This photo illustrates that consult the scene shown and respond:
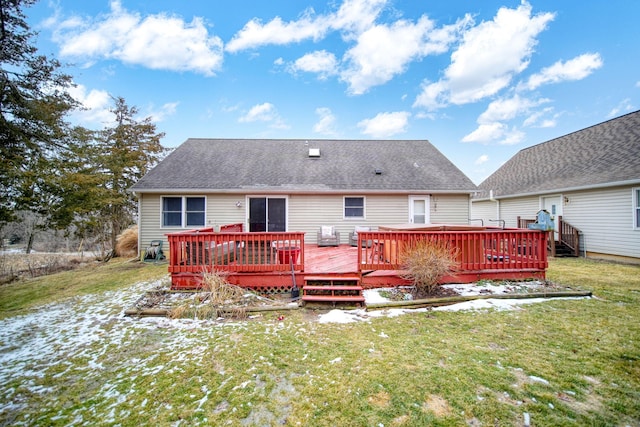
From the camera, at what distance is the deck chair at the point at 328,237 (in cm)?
952

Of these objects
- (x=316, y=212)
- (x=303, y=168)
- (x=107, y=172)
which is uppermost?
(x=107, y=172)

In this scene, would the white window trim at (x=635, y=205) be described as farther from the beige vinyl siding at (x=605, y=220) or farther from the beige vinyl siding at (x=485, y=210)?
the beige vinyl siding at (x=485, y=210)

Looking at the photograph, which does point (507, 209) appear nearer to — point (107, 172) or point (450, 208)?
point (450, 208)

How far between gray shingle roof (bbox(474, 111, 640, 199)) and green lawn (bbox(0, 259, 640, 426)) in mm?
7313

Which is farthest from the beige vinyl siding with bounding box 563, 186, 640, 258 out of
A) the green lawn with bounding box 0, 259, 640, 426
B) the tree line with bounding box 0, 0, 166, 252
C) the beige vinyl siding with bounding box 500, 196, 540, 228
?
the tree line with bounding box 0, 0, 166, 252

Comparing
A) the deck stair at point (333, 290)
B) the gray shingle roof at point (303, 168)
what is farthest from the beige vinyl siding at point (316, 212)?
the deck stair at point (333, 290)

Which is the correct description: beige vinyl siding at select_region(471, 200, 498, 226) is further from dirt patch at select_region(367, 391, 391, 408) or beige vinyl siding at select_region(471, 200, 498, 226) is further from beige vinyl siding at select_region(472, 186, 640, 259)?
dirt patch at select_region(367, 391, 391, 408)

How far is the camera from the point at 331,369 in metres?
2.79

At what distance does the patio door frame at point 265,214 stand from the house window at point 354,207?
8.07ft

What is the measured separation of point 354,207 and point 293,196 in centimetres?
255

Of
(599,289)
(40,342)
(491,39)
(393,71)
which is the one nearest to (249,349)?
(40,342)

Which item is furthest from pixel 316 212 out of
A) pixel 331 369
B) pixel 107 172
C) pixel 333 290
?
pixel 107 172

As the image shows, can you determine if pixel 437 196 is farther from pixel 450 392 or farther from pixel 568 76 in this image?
pixel 568 76

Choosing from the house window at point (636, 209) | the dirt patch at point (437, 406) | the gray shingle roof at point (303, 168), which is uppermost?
the gray shingle roof at point (303, 168)
